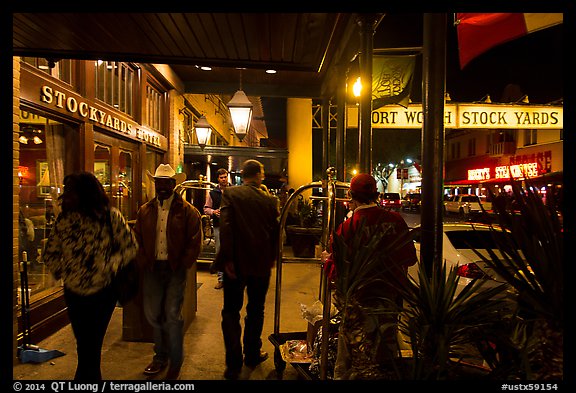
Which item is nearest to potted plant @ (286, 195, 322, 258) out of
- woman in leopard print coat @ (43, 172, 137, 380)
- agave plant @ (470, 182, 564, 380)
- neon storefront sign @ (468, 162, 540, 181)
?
woman in leopard print coat @ (43, 172, 137, 380)

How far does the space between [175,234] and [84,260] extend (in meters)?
0.97

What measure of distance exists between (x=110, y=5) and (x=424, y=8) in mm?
1964

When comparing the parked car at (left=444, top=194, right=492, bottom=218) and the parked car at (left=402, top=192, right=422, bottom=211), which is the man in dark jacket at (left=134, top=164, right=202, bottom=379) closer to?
the parked car at (left=444, top=194, right=492, bottom=218)

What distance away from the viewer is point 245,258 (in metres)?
4.01

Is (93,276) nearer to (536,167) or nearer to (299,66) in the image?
(299,66)

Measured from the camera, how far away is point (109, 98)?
7.04 meters

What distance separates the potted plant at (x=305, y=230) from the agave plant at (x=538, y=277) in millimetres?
7623

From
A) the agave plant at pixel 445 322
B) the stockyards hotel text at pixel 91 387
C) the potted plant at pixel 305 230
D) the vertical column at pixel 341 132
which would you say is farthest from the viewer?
the potted plant at pixel 305 230

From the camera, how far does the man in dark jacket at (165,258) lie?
3.85 m

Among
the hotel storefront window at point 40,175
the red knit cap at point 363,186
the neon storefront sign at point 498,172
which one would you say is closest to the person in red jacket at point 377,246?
the red knit cap at point 363,186

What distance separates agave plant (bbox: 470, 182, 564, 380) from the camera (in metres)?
2.01

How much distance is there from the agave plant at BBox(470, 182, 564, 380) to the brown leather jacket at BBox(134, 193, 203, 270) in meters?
2.71

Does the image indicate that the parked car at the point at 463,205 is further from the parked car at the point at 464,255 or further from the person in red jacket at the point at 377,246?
the person in red jacket at the point at 377,246

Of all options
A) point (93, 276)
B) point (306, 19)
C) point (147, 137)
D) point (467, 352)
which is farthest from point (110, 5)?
point (147, 137)
